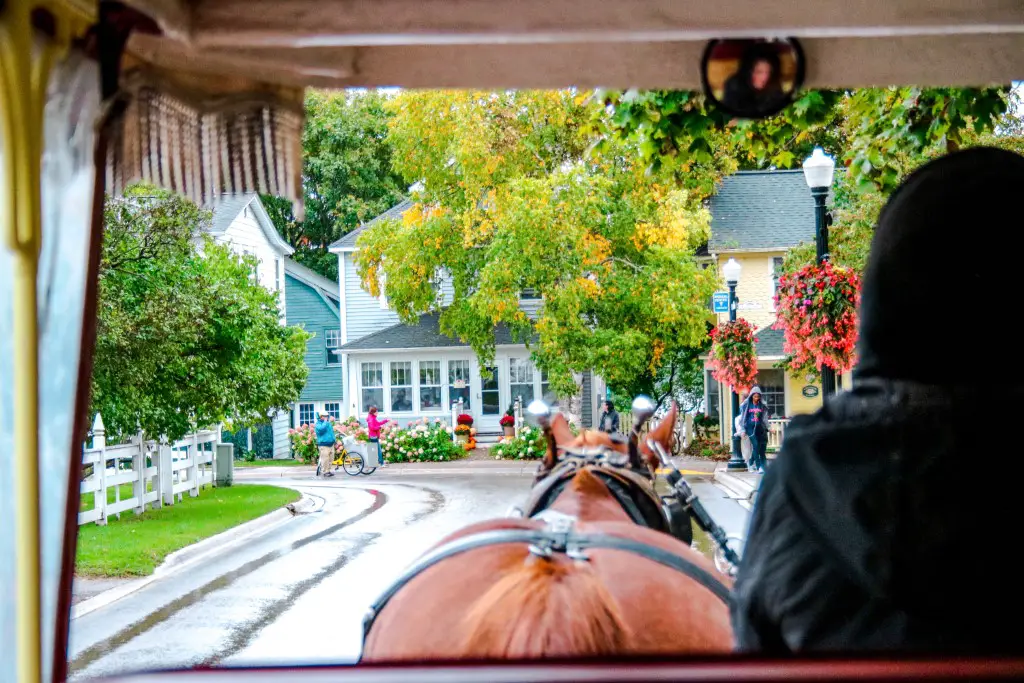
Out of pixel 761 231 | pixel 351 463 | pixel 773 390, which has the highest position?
pixel 761 231

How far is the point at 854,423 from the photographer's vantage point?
4.91ft

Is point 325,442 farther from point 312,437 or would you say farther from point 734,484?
point 734,484

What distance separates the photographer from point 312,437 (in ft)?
67.3

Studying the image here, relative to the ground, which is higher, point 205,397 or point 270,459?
point 205,397

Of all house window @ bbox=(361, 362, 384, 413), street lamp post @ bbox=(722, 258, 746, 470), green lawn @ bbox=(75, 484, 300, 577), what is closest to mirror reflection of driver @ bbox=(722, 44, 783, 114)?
green lawn @ bbox=(75, 484, 300, 577)

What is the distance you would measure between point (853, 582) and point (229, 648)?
573 cm

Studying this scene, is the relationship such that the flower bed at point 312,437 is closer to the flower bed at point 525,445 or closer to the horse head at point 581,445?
the flower bed at point 525,445

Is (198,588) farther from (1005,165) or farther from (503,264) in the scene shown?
(1005,165)

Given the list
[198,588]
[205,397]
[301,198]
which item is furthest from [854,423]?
[205,397]

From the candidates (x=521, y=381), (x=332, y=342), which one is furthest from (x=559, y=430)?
(x=521, y=381)

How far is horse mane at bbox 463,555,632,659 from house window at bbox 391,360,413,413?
17.8 m

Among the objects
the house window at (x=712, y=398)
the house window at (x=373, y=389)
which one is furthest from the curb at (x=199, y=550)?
the house window at (x=712, y=398)

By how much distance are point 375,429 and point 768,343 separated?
8.04 m

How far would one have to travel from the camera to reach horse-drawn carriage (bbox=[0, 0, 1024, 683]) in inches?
74.5
